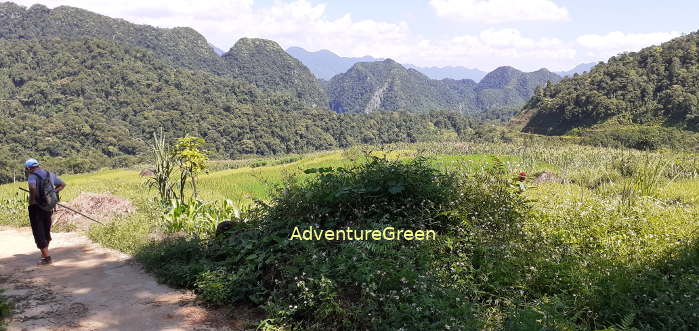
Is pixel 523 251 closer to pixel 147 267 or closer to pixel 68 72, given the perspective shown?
pixel 147 267

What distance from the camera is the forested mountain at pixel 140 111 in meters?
109

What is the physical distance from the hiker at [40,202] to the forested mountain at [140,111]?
313ft

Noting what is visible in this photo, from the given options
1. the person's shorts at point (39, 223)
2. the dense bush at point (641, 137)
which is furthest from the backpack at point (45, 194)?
the dense bush at point (641, 137)

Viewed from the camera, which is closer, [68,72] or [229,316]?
[229,316]

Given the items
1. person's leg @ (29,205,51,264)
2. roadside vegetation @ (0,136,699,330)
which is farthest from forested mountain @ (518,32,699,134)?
person's leg @ (29,205,51,264)

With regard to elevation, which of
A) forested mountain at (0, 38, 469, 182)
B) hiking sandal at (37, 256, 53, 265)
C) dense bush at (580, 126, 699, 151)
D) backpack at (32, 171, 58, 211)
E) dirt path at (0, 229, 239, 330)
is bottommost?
dense bush at (580, 126, 699, 151)

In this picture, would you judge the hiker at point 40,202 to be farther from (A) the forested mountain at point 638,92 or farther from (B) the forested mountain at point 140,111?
(B) the forested mountain at point 140,111

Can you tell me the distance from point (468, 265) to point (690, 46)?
311 ft

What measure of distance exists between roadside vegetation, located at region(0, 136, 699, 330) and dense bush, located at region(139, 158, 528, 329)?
0.8 inches

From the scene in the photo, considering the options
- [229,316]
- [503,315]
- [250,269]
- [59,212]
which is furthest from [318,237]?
[59,212]

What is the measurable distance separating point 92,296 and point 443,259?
176 inches

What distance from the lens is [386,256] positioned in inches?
199

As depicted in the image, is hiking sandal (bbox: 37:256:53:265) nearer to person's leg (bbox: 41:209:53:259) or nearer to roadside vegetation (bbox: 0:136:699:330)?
person's leg (bbox: 41:209:53:259)

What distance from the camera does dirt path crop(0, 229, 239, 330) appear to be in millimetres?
4602
